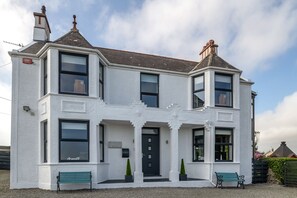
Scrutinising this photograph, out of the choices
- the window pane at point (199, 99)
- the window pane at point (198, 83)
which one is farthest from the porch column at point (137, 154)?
the window pane at point (198, 83)

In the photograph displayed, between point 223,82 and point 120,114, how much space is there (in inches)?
216

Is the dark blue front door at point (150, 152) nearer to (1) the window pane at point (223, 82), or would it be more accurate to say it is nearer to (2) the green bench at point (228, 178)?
(2) the green bench at point (228, 178)

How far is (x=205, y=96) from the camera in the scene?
560 inches

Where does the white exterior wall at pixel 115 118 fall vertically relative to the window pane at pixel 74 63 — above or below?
below

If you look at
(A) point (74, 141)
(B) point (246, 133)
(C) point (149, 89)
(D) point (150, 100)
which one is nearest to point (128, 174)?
(A) point (74, 141)

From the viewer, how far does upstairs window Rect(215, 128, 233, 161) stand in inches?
554

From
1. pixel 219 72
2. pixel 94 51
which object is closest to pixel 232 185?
pixel 219 72

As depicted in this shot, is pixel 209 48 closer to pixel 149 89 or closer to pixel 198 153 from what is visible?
pixel 149 89

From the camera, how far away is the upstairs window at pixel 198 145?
14.3 m

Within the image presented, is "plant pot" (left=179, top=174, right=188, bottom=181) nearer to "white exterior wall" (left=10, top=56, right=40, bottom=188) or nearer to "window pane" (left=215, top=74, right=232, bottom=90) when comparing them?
"window pane" (left=215, top=74, right=232, bottom=90)

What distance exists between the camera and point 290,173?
46.2ft

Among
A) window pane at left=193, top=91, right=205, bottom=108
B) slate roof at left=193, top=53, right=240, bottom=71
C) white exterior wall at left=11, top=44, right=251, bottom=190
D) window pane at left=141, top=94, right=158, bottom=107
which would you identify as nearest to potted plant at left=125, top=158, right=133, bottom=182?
white exterior wall at left=11, top=44, right=251, bottom=190

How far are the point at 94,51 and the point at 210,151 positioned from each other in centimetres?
703

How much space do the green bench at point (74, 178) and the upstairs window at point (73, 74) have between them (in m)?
3.22
